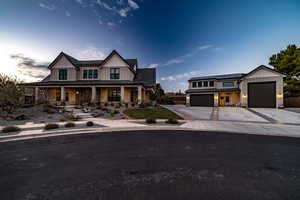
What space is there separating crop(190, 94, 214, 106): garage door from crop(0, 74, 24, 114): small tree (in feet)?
84.5

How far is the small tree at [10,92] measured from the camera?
381 inches

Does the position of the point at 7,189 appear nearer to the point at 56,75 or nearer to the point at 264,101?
the point at 56,75

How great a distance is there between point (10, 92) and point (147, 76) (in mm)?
16723

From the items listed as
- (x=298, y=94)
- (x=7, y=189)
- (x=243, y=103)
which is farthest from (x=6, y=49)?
(x=298, y=94)

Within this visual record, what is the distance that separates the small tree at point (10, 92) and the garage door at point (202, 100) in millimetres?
25748

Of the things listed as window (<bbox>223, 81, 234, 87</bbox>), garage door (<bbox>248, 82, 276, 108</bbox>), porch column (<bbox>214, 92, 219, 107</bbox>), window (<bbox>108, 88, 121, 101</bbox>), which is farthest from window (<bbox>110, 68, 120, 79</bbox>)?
garage door (<bbox>248, 82, 276, 108</bbox>)

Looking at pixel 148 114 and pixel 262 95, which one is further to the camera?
pixel 262 95

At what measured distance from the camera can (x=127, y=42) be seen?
61.4 feet

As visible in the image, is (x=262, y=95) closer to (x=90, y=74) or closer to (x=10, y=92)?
(x=90, y=74)

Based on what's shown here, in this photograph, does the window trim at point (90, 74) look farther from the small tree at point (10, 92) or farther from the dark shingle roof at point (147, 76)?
the small tree at point (10, 92)

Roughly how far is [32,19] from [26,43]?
4.28 m

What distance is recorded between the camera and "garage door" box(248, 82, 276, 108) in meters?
17.6

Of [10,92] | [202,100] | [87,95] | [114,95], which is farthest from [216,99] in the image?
[10,92]

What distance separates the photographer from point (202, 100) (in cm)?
2355
